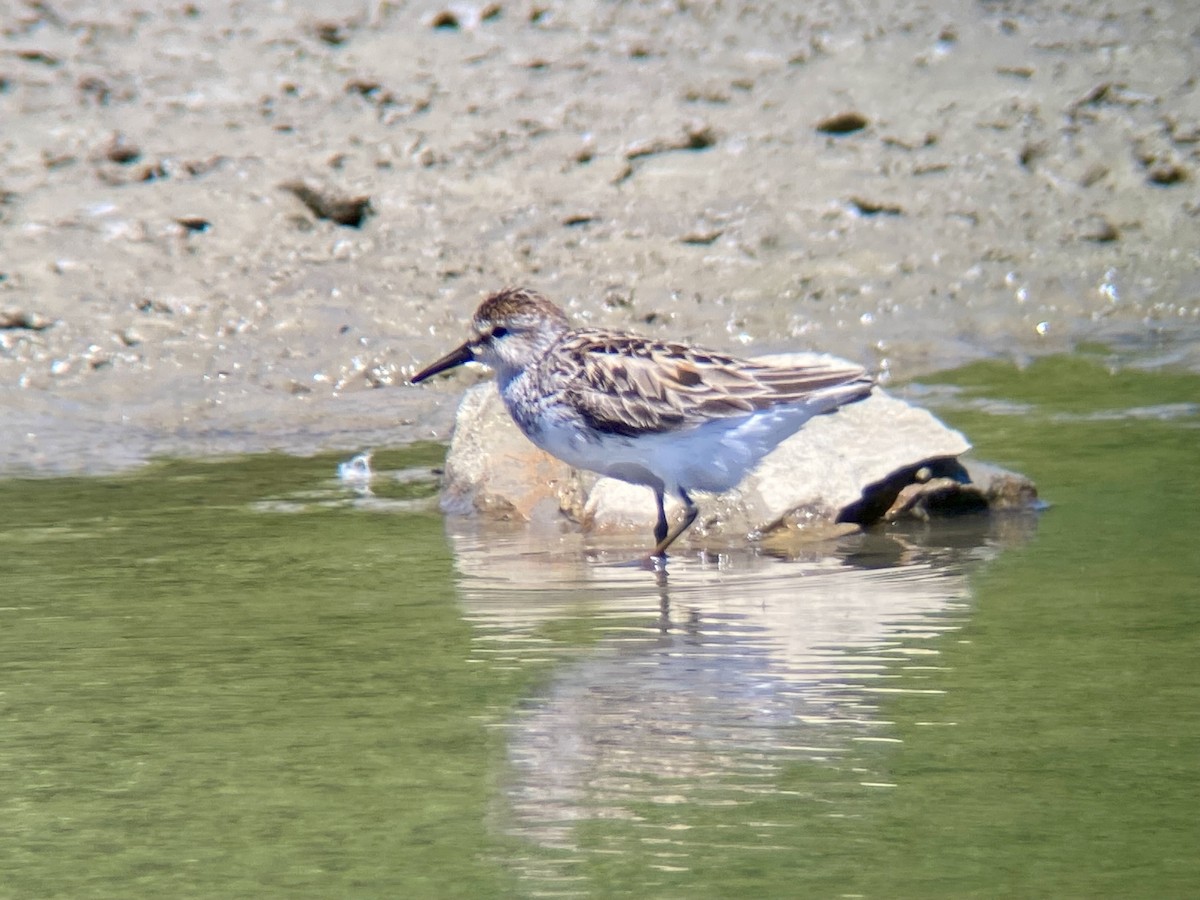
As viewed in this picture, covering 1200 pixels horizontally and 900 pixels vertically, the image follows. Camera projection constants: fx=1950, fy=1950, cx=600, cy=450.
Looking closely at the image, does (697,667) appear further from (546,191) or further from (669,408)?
(546,191)

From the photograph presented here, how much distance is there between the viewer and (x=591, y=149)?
1252 centimetres

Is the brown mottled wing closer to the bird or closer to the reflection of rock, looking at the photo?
the bird

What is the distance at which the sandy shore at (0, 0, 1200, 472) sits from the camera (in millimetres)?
10797

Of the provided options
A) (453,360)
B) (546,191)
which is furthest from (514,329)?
(546,191)

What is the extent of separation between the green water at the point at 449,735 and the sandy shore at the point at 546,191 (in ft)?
9.87

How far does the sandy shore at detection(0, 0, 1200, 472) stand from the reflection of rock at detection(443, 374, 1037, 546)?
68.2 inches

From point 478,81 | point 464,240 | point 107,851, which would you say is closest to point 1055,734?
point 107,851

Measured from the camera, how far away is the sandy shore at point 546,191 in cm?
1080

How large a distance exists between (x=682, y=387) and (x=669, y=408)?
0.11 metres

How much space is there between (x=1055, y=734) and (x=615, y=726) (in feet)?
3.53

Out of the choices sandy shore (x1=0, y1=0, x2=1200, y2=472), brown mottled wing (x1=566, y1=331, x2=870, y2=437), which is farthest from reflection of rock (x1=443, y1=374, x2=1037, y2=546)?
sandy shore (x1=0, y1=0, x2=1200, y2=472)

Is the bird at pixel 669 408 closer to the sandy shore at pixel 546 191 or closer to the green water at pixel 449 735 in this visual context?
the green water at pixel 449 735

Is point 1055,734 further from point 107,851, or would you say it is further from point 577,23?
point 577,23

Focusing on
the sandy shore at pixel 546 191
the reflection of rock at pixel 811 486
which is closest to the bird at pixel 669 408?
the reflection of rock at pixel 811 486
